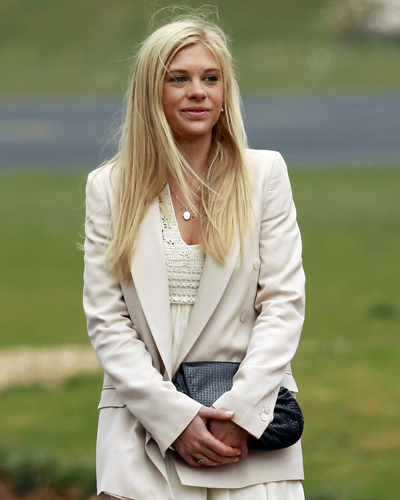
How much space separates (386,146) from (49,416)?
12.0 m

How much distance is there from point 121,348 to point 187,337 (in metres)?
0.19

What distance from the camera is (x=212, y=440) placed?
2932 millimetres

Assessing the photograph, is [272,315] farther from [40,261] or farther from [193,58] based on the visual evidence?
[40,261]

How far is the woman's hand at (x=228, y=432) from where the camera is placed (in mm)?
2957

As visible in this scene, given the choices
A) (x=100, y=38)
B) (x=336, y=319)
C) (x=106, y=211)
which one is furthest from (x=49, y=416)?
(x=100, y=38)

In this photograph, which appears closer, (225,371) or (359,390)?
(225,371)

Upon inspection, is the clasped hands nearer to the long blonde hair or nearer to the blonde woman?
the blonde woman

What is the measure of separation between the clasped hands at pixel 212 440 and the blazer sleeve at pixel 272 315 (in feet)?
0.12

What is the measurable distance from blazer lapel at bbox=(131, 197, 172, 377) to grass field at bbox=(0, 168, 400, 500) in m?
1.91

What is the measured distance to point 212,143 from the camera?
3.30 metres

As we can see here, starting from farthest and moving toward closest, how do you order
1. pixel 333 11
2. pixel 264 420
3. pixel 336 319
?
1. pixel 333 11
2. pixel 336 319
3. pixel 264 420

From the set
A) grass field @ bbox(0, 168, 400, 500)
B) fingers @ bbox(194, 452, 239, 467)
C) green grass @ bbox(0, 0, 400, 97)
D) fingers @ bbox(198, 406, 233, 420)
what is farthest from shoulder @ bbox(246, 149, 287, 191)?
green grass @ bbox(0, 0, 400, 97)

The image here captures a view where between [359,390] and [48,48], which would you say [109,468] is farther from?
[48,48]

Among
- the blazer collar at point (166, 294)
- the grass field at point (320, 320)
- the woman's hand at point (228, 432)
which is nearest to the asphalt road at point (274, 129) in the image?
the grass field at point (320, 320)
